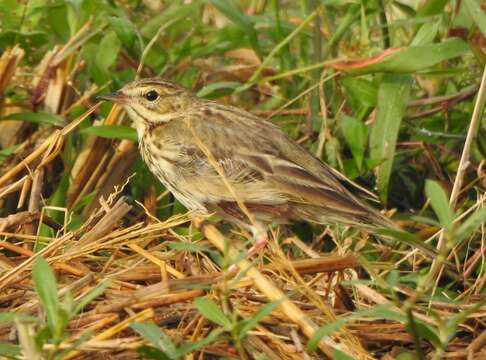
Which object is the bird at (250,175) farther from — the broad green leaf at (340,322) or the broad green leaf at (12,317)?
the broad green leaf at (12,317)

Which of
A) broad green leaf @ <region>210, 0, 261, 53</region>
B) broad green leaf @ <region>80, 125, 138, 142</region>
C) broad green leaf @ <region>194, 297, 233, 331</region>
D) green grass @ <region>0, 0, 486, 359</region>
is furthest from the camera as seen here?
broad green leaf @ <region>210, 0, 261, 53</region>

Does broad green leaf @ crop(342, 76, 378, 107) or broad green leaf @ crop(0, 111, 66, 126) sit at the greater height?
broad green leaf @ crop(342, 76, 378, 107)

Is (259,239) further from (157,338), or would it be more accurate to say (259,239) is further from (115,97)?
(157,338)

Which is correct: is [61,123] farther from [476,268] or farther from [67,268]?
[476,268]

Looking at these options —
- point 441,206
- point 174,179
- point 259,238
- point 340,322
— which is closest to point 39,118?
point 174,179

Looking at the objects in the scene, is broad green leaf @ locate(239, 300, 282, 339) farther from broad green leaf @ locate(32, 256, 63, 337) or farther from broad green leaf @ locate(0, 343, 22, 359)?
broad green leaf @ locate(0, 343, 22, 359)

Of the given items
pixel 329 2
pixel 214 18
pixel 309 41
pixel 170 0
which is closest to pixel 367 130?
pixel 329 2

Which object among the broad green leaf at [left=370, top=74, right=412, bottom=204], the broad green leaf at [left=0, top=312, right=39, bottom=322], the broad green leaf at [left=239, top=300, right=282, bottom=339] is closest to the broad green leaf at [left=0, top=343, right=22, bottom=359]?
the broad green leaf at [left=0, top=312, right=39, bottom=322]
